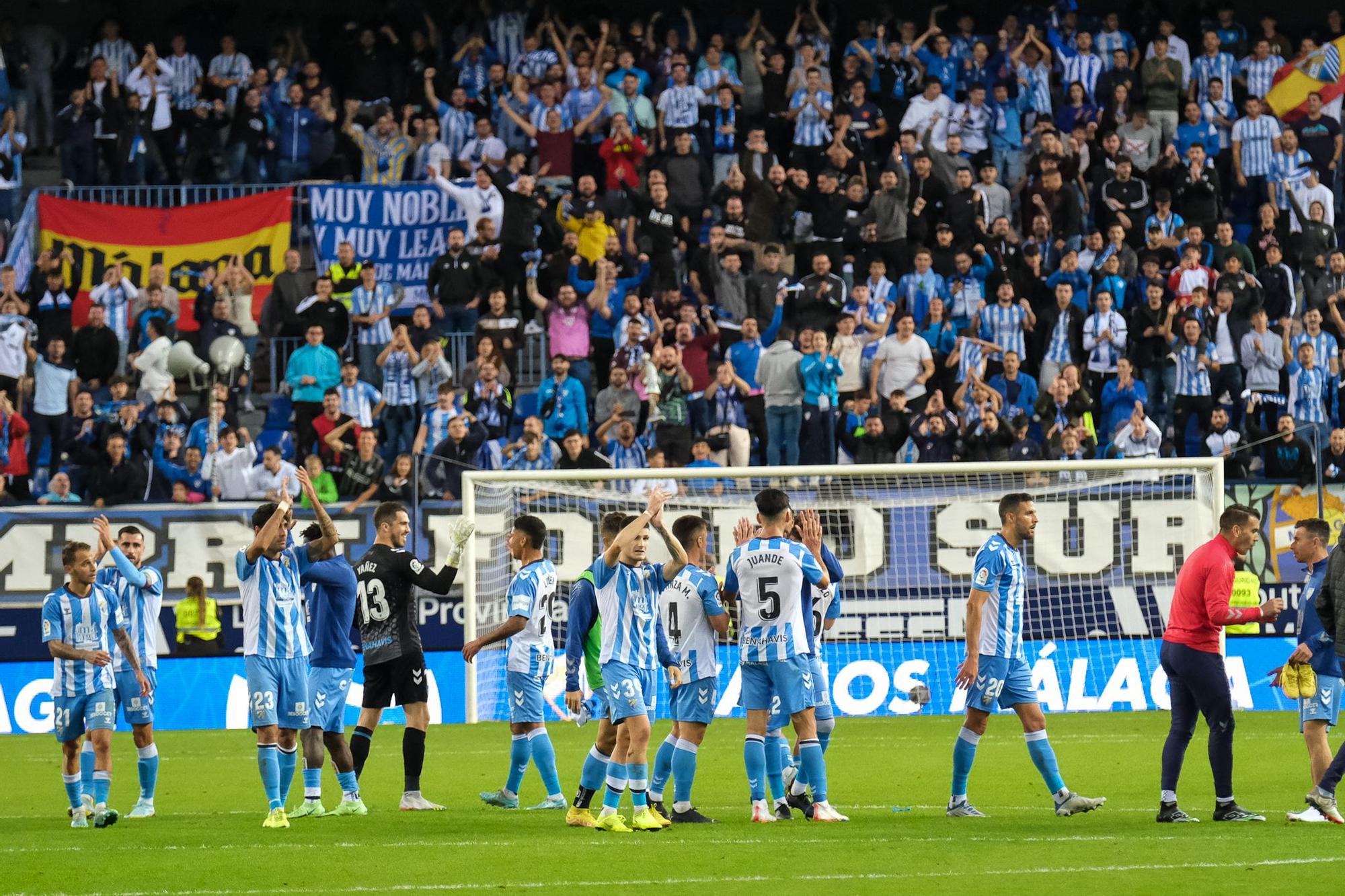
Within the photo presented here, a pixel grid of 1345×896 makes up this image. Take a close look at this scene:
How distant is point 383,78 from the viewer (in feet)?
89.9

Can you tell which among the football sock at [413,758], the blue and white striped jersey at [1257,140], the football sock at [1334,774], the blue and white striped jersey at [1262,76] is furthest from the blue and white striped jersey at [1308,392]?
the football sock at [413,758]

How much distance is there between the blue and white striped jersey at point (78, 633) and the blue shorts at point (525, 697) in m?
2.69

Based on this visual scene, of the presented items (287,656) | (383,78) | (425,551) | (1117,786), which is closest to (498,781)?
(287,656)

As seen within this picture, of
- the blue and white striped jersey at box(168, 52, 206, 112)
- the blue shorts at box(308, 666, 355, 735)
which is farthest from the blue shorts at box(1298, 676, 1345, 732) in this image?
Answer: the blue and white striped jersey at box(168, 52, 206, 112)

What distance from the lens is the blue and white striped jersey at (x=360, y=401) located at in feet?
A: 76.0

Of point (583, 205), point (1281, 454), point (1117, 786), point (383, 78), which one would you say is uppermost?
point (383, 78)

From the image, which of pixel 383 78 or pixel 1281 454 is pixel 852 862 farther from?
pixel 383 78

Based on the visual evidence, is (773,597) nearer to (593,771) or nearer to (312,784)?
(593,771)

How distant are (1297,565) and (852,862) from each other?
42.4ft

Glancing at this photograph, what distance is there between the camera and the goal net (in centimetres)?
1967

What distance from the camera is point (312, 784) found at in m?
11.9

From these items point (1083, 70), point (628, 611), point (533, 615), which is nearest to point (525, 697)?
point (533, 615)

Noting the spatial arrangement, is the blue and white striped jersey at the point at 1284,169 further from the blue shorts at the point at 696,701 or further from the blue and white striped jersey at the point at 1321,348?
the blue shorts at the point at 696,701

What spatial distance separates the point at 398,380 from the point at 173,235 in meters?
5.05
